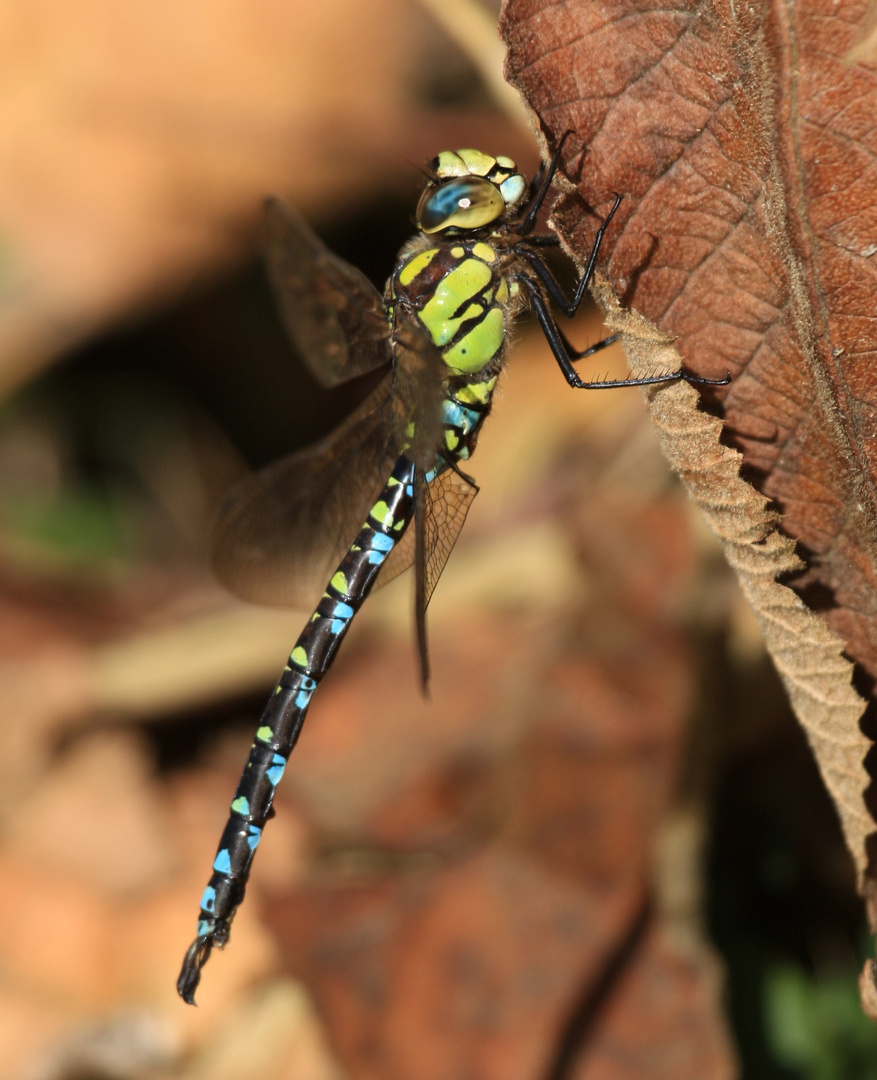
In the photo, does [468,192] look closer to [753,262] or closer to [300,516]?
[753,262]

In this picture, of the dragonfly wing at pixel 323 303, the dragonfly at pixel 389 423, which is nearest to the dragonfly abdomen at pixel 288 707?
the dragonfly at pixel 389 423

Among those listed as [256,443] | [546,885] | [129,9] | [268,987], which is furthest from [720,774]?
[129,9]

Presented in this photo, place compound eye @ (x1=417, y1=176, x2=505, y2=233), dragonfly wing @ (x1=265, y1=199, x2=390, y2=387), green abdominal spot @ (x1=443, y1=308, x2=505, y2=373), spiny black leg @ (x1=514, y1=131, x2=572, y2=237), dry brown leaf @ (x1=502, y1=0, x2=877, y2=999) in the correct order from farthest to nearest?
dragonfly wing @ (x1=265, y1=199, x2=390, y2=387)
green abdominal spot @ (x1=443, y1=308, x2=505, y2=373)
compound eye @ (x1=417, y1=176, x2=505, y2=233)
spiny black leg @ (x1=514, y1=131, x2=572, y2=237)
dry brown leaf @ (x1=502, y1=0, x2=877, y2=999)

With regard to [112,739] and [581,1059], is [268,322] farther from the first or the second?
[581,1059]

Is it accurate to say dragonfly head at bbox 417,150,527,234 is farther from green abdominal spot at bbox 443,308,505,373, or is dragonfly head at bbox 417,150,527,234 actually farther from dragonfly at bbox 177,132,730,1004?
green abdominal spot at bbox 443,308,505,373

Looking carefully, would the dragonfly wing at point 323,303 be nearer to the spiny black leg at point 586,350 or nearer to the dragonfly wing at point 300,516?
the dragonfly wing at point 300,516

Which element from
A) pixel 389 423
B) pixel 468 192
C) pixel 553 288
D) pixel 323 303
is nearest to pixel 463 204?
pixel 468 192

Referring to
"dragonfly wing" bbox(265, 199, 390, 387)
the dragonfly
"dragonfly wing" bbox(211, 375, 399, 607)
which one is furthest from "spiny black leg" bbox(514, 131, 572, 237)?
"dragonfly wing" bbox(211, 375, 399, 607)
